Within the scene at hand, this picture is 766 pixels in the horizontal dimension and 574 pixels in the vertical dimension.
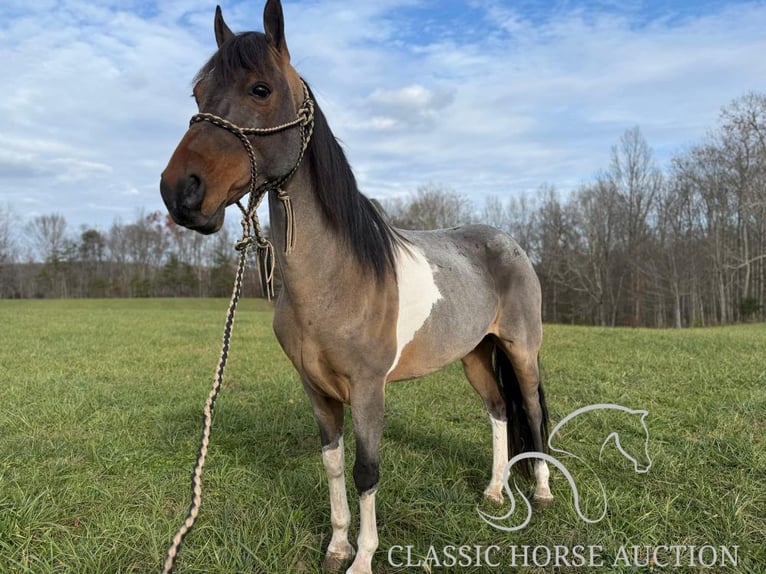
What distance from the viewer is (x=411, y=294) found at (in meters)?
2.54

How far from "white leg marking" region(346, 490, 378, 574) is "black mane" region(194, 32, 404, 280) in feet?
3.86

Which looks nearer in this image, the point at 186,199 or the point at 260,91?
the point at 186,199

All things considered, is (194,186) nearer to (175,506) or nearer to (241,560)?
(241,560)

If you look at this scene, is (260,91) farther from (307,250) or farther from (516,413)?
Result: (516,413)

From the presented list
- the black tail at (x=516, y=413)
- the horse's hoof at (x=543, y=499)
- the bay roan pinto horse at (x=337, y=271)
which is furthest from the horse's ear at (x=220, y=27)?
the horse's hoof at (x=543, y=499)

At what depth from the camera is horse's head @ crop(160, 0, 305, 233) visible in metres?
1.60

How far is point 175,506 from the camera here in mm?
2936

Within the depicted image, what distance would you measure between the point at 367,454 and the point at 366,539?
1.61 feet

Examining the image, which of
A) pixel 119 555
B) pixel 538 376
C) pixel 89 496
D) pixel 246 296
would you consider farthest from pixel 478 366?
pixel 246 296

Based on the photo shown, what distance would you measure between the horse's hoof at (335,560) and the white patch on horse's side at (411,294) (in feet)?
3.50

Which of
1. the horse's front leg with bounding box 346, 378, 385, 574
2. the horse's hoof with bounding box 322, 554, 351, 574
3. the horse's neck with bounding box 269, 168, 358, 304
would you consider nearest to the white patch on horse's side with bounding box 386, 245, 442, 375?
the horse's front leg with bounding box 346, 378, 385, 574

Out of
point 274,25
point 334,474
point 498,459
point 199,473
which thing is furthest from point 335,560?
point 274,25

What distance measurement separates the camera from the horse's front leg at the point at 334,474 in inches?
98.9

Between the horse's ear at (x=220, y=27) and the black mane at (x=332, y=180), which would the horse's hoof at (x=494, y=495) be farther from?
the horse's ear at (x=220, y=27)
